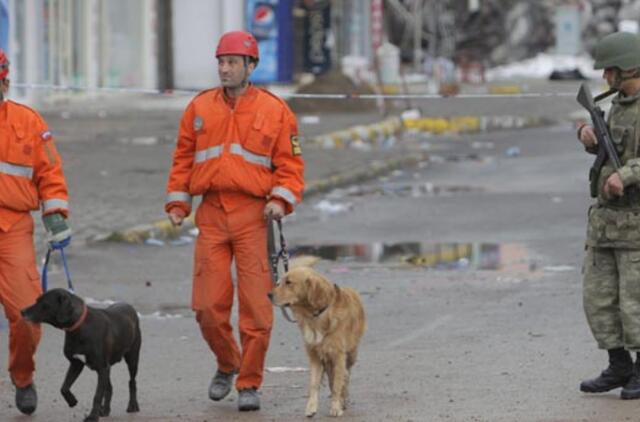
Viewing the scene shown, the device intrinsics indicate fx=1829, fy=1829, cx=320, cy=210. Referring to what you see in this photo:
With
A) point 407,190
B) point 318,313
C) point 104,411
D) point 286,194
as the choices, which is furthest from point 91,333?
point 407,190

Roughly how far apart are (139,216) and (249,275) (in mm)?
8613

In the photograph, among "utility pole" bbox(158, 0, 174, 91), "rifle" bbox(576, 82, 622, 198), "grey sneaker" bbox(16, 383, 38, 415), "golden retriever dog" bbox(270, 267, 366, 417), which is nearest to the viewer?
"golden retriever dog" bbox(270, 267, 366, 417)

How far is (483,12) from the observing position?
6000 centimetres

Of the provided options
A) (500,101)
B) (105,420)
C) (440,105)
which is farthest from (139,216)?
(500,101)

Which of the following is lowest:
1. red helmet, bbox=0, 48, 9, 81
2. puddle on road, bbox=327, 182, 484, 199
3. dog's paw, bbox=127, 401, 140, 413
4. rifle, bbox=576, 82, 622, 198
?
puddle on road, bbox=327, 182, 484, 199

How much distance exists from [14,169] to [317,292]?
1.54 m

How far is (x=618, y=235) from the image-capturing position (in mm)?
8609

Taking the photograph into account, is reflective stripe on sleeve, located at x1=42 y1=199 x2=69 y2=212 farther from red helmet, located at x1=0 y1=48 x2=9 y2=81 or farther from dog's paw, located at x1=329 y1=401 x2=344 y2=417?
dog's paw, located at x1=329 y1=401 x2=344 y2=417

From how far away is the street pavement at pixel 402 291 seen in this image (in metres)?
8.93

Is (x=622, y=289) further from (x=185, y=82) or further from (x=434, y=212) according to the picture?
(x=185, y=82)

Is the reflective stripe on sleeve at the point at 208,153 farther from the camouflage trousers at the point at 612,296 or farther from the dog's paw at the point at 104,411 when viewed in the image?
the camouflage trousers at the point at 612,296

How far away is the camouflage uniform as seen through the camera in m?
8.58

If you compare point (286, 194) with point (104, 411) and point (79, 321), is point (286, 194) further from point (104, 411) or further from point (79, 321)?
point (104, 411)

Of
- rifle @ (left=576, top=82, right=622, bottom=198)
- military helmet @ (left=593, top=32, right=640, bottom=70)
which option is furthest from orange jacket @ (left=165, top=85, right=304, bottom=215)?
military helmet @ (left=593, top=32, right=640, bottom=70)
